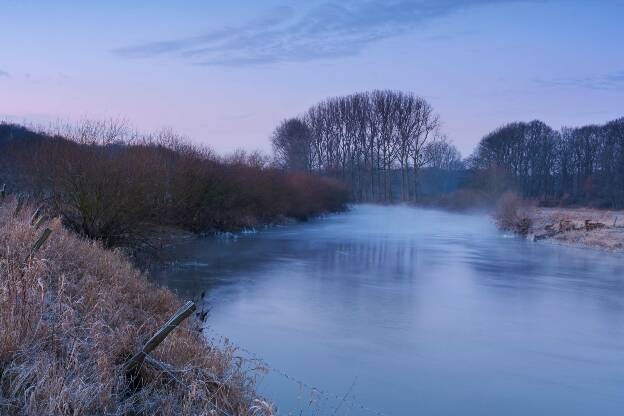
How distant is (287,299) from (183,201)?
11.6m

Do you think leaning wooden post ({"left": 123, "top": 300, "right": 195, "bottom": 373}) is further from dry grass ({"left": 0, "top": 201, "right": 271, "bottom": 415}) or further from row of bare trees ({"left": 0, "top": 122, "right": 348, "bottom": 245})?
row of bare trees ({"left": 0, "top": 122, "right": 348, "bottom": 245})

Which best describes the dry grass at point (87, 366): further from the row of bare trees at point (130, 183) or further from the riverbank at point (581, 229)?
the riverbank at point (581, 229)

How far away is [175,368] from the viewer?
4711mm

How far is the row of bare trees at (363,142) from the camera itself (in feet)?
187

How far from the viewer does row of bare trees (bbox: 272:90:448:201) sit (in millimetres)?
57031

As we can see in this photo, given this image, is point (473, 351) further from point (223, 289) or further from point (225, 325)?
point (223, 289)

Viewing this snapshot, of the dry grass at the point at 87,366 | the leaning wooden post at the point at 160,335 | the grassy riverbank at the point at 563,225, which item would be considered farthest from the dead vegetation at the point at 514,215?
the leaning wooden post at the point at 160,335

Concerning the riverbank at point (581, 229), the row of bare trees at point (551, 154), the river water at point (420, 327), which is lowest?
the river water at point (420, 327)

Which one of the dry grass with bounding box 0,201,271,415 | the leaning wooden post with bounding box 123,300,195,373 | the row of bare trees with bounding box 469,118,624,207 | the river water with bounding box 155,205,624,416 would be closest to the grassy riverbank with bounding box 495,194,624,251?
the river water with bounding box 155,205,624,416

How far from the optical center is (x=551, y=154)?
53219mm

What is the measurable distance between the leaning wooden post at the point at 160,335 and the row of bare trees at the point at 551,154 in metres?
45.7

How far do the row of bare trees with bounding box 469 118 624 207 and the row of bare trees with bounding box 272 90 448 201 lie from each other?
6097 mm

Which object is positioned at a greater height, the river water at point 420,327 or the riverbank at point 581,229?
the riverbank at point 581,229

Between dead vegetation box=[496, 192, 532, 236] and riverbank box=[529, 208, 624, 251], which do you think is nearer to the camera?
riverbank box=[529, 208, 624, 251]
